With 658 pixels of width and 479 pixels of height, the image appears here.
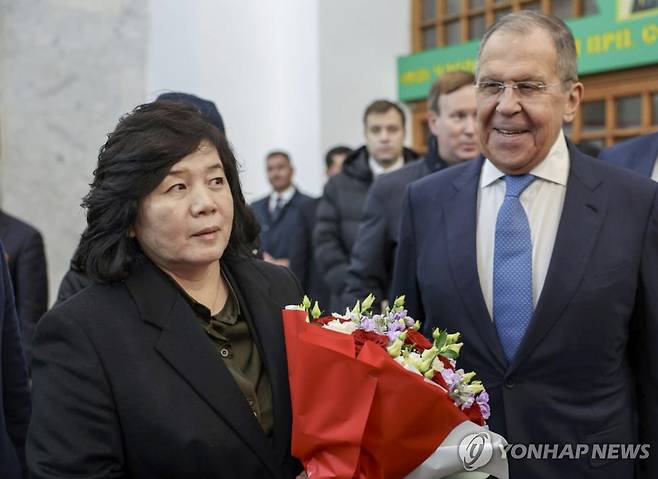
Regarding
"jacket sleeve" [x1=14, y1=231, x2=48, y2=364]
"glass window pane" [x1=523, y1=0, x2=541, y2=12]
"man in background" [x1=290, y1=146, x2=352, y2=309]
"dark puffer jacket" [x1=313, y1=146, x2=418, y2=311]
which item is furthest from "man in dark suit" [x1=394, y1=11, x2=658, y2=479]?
"glass window pane" [x1=523, y1=0, x2=541, y2=12]

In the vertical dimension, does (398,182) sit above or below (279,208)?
above

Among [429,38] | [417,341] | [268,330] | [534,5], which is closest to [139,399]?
[268,330]

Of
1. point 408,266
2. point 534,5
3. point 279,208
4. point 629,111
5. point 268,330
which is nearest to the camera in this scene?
point 268,330

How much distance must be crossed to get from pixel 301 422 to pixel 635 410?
1.20m

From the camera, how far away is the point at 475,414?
82.7 inches

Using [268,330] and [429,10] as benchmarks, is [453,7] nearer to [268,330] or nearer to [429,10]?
[429,10]

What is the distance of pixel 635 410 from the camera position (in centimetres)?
271

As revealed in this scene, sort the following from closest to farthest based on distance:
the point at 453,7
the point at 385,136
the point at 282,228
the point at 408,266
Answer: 1. the point at 408,266
2. the point at 385,136
3. the point at 282,228
4. the point at 453,7

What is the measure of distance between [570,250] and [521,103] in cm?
46

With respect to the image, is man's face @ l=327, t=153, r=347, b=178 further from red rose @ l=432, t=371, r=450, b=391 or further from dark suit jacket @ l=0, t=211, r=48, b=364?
red rose @ l=432, t=371, r=450, b=391

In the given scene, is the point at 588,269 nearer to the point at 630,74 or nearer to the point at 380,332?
the point at 380,332

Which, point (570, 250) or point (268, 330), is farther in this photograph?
point (570, 250)

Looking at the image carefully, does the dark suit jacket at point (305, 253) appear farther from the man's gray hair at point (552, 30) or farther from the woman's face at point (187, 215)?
the woman's face at point (187, 215)

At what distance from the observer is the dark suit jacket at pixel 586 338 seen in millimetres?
2580
